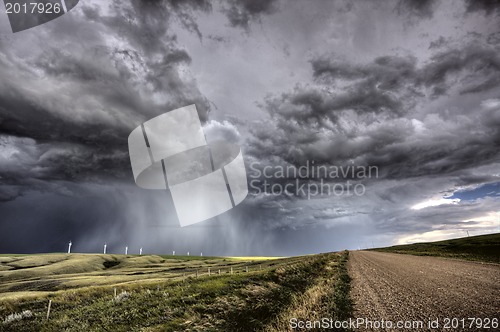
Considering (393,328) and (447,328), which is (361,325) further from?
(447,328)

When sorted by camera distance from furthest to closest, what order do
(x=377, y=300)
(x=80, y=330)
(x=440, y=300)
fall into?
1. (x=80, y=330)
2. (x=377, y=300)
3. (x=440, y=300)

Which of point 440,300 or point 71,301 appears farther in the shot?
point 71,301

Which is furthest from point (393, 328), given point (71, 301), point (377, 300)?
point (71, 301)

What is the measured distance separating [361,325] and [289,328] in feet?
7.82

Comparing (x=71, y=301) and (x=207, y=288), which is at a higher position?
(x=207, y=288)

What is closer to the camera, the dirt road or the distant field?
the dirt road

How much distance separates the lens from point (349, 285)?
55.5 feet

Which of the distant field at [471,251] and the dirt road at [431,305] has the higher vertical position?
the dirt road at [431,305]

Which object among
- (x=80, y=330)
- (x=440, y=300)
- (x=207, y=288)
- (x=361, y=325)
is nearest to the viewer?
(x=361, y=325)

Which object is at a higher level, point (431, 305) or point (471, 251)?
point (431, 305)

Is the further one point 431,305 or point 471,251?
point 471,251

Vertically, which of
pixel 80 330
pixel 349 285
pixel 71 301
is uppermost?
pixel 349 285

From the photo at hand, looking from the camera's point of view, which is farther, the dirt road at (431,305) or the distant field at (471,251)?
the distant field at (471,251)

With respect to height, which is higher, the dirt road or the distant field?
the dirt road
